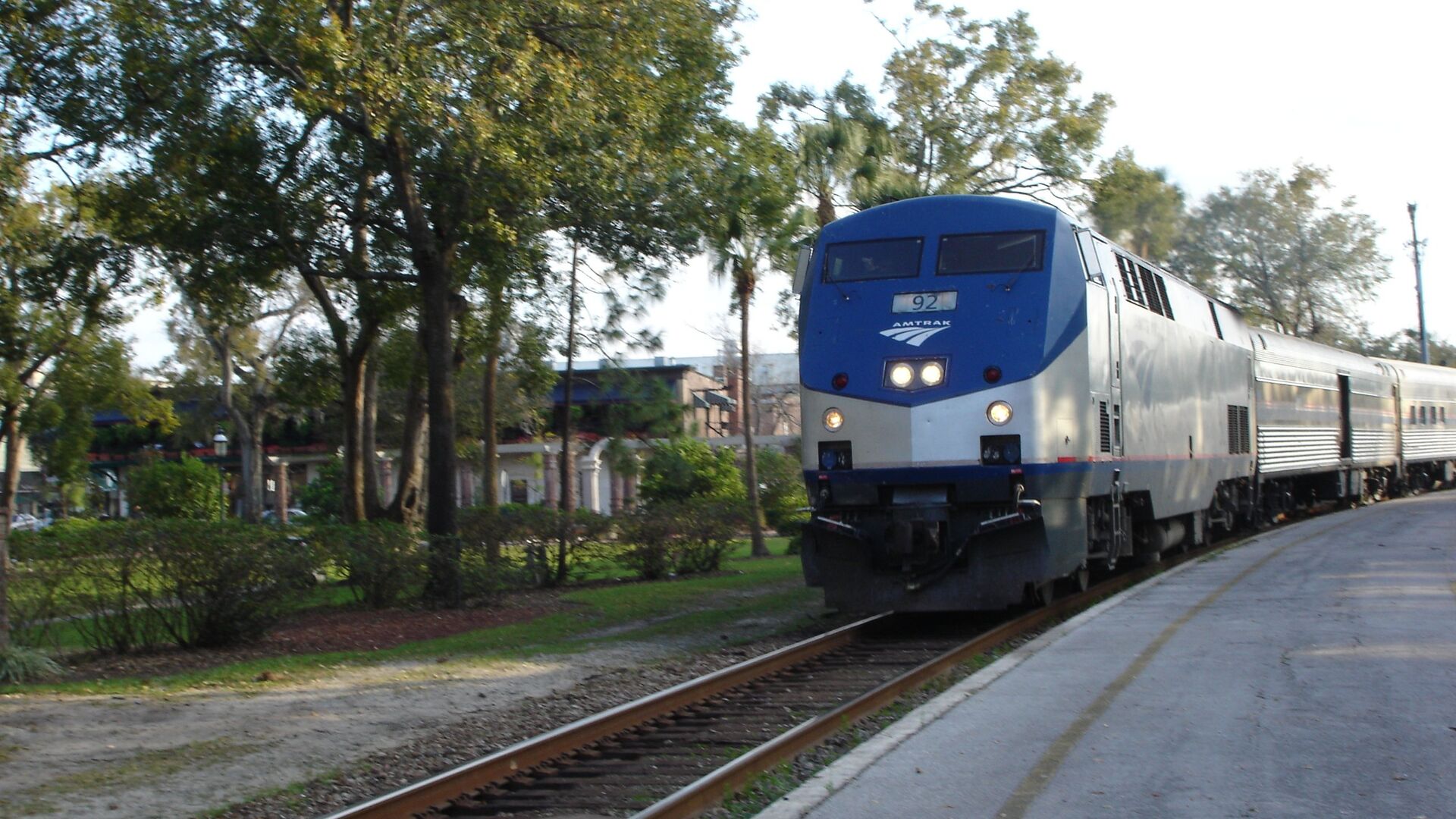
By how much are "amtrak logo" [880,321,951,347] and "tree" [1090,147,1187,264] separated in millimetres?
24911

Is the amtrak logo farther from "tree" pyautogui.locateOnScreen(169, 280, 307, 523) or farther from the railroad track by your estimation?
"tree" pyautogui.locateOnScreen(169, 280, 307, 523)

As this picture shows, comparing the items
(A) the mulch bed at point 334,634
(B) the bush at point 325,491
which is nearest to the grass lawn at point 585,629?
(A) the mulch bed at point 334,634

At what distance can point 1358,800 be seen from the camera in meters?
6.25

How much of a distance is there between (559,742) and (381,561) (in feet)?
32.5

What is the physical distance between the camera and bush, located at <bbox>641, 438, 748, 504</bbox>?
1310 inches

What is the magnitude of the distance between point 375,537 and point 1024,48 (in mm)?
26024

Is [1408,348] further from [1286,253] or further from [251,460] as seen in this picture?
[251,460]

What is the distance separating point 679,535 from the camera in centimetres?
2192

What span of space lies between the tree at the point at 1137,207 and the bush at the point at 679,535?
18205 mm

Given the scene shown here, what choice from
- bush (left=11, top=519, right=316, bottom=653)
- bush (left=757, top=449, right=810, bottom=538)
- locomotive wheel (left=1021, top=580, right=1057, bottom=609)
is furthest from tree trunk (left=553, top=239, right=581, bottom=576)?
bush (left=757, top=449, right=810, bottom=538)

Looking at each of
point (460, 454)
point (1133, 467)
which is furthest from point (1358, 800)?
point (460, 454)

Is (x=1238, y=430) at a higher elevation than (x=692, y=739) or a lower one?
higher

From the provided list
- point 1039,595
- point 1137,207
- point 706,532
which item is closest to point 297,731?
point 1039,595

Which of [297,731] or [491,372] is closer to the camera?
[297,731]
